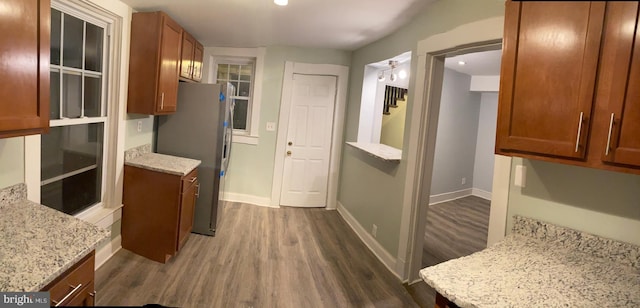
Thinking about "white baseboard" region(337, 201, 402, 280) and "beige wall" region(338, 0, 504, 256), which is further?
"white baseboard" region(337, 201, 402, 280)

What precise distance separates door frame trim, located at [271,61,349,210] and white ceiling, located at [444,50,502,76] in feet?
4.38

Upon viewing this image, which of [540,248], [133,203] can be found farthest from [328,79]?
[540,248]

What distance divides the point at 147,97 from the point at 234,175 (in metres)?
1.95

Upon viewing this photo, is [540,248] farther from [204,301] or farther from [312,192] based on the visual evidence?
[312,192]

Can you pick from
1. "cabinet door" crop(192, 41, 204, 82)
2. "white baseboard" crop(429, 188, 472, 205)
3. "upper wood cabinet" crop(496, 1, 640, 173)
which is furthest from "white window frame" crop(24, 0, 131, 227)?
"white baseboard" crop(429, 188, 472, 205)

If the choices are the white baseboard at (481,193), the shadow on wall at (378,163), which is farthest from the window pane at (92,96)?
the white baseboard at (481,193)

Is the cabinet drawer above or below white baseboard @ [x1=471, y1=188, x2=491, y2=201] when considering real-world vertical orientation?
above

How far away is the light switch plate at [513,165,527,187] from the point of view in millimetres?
1618

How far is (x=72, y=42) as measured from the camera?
2.19 metres

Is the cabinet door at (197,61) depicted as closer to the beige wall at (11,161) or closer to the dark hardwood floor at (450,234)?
the beige wall at (11,161)

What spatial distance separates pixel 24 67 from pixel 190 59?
2380mm

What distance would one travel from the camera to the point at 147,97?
2.65 metres

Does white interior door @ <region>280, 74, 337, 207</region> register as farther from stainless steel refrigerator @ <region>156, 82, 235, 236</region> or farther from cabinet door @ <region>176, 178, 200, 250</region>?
cabinet door @ <region>176, 178, 200, 250</region>

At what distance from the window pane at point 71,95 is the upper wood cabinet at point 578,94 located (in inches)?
99.3
